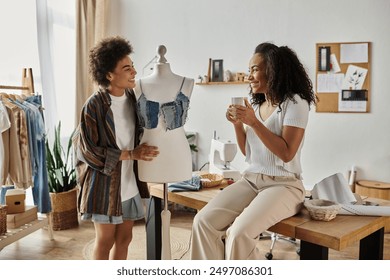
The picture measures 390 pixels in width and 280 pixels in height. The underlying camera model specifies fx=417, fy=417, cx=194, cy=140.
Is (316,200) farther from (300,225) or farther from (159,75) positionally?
(159,75)

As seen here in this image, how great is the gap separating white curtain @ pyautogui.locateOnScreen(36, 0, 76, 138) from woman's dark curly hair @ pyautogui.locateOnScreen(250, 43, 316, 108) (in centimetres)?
248

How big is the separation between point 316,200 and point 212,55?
2.71 meters

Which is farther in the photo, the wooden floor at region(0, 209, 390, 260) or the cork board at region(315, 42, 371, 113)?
the cork board at region(315, 42, 371, 113)

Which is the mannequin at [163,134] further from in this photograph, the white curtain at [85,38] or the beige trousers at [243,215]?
the white curtain at [85,38]

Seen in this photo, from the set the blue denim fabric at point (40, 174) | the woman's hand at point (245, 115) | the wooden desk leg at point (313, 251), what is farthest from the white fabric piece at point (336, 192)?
the blue denim fabric at point (40, 174)

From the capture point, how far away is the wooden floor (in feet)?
9.37

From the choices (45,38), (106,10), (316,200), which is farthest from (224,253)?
(106,10)

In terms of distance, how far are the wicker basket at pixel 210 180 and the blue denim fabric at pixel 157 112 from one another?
0.43 meters

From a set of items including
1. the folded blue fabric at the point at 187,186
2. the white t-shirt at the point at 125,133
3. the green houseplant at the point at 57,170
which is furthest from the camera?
the green houseplant at the point at 57,170

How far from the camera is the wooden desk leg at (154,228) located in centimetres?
221

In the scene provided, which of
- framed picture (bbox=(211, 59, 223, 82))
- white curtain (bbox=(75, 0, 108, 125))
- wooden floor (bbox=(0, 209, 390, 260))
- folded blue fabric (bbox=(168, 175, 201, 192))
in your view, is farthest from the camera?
framed picture (bbox=(211, 59, 223, 82))

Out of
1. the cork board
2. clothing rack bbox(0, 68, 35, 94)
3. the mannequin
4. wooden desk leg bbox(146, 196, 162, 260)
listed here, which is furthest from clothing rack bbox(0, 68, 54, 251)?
the cork board

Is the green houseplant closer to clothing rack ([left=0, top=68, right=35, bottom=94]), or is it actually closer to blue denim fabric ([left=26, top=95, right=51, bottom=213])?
blue denim fabric ([left=26, top=95, right=51, bottom=213])
